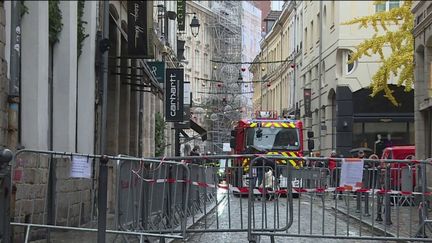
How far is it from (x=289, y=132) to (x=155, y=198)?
1638 centimetres

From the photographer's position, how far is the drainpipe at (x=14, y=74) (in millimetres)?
9297

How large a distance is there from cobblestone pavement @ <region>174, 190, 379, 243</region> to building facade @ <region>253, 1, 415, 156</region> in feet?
77.7

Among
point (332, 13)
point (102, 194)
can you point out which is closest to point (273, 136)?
point (332, 13)

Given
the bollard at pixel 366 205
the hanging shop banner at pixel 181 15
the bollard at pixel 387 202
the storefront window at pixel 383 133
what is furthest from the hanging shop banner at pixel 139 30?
the storefront window at pixel 383 133

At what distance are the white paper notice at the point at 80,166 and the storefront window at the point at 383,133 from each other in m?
27.8

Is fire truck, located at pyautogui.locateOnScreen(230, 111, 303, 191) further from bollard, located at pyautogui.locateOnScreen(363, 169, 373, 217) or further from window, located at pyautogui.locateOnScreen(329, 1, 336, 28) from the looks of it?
bollard, located at pyautogui.locateOnScreen(363, 169, 373, 217)

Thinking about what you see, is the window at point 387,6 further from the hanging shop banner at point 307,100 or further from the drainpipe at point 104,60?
the drainpipe at point 104,60

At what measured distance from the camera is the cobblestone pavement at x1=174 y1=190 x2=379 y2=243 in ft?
31.4

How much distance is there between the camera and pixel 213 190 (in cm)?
1008

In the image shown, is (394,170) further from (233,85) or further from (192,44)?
(233,85)

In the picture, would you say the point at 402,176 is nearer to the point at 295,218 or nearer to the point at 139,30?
the point at 295,218

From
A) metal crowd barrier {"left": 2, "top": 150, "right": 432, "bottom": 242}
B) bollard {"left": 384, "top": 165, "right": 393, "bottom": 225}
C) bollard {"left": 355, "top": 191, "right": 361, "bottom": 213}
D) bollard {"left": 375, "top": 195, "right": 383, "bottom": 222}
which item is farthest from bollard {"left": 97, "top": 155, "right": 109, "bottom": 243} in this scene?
bollard {"left": 375, "top": 195, "right": 383, "bottom": 222}

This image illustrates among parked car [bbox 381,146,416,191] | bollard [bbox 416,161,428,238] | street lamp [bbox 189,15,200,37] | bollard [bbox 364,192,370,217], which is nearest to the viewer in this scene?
bollard [bbox 416,161,428,238]

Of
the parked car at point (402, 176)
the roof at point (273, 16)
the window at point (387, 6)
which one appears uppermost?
the roof at point (273, 16)
